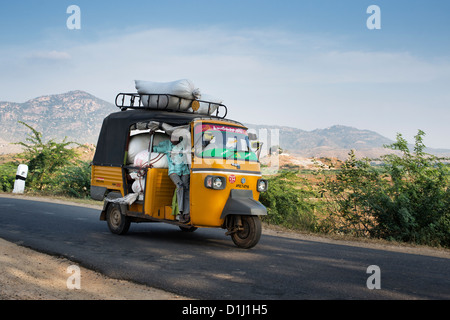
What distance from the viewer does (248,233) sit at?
961cm

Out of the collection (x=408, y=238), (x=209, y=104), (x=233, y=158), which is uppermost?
(x=209, y=104)

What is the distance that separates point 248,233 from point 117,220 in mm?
3456

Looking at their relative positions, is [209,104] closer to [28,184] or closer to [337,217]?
[337,217]

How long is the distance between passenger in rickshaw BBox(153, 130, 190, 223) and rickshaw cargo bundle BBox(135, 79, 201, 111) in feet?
4.03

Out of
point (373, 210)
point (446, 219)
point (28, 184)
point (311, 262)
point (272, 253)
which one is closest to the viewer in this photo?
point (311, 262)

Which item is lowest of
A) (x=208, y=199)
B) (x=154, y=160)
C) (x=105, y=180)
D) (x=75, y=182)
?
(x=75, y=182)

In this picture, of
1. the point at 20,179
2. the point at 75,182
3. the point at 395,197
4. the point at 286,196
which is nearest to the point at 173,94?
the point at 395,197

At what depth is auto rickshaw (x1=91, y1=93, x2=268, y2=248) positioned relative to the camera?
31.0 feet

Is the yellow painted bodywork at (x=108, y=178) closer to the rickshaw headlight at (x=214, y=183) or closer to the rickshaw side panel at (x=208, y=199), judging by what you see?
the rickshaw side panel at (x=208, y=199)

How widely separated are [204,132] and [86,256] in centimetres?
323

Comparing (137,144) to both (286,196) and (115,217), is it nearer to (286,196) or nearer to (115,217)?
(115,217)

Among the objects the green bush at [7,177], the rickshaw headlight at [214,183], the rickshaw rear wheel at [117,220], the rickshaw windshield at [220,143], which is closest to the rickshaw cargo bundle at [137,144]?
the rickshaw rear wheel at [117,220]

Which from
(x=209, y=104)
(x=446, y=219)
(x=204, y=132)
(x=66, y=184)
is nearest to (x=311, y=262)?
(x=204, y=132)
